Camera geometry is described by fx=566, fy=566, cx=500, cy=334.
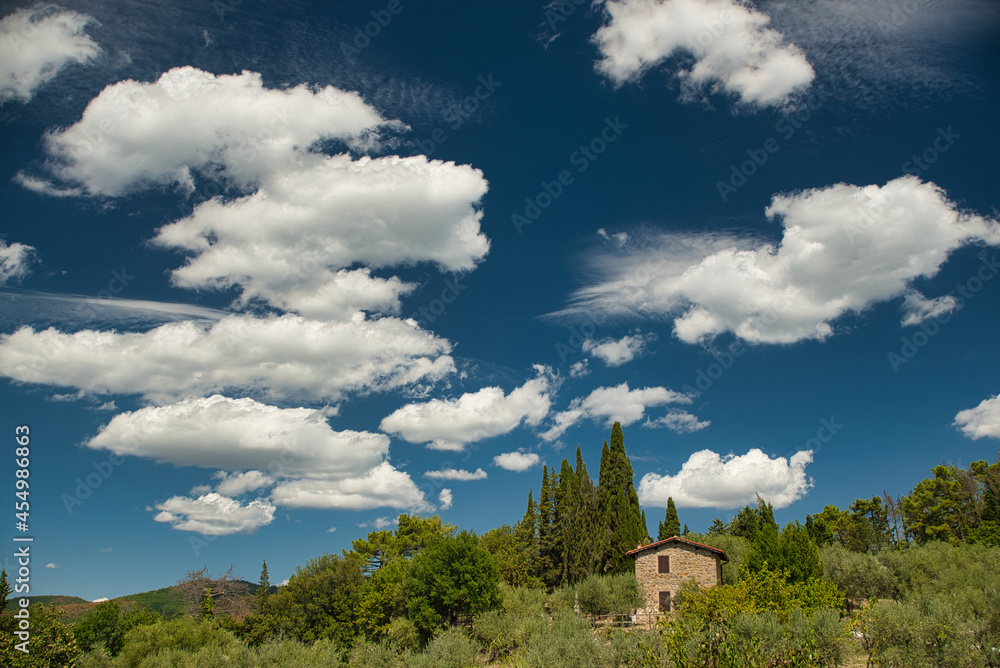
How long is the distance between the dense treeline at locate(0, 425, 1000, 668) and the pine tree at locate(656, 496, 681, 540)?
0.32 metres

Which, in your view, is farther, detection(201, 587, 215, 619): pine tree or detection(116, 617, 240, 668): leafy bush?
detection(201, 587, 215, 619): pine tree

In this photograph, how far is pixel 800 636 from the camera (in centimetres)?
1689

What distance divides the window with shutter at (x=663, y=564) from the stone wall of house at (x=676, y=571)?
5.4 inches

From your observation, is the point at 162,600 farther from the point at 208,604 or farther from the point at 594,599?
the point at 594,599

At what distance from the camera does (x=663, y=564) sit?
1489 inches

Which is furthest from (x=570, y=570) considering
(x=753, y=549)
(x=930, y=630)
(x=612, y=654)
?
(x=930, y=630)

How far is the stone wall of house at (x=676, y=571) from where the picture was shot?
37031mm

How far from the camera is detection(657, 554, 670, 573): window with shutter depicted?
3762 centimetres

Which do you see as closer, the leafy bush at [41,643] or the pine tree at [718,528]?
the leafy bush at [41,643]

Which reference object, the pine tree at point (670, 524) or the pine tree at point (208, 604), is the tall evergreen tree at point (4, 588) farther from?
the pine tree at point (670, 524)

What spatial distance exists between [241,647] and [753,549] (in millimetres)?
29387

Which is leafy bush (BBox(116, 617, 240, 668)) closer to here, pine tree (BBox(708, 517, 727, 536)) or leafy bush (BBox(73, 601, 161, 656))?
leafy bush (BBox(73, 601, 161, 656))

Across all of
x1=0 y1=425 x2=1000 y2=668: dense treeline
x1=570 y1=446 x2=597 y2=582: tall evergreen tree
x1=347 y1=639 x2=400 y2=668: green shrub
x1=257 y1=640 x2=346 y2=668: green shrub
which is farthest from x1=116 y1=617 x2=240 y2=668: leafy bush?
x1=570 y1=446 x2=597 y2=582: tall evergreen tree

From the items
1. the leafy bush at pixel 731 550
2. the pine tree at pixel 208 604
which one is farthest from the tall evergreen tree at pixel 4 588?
the leafy bush at pixel 731 550
